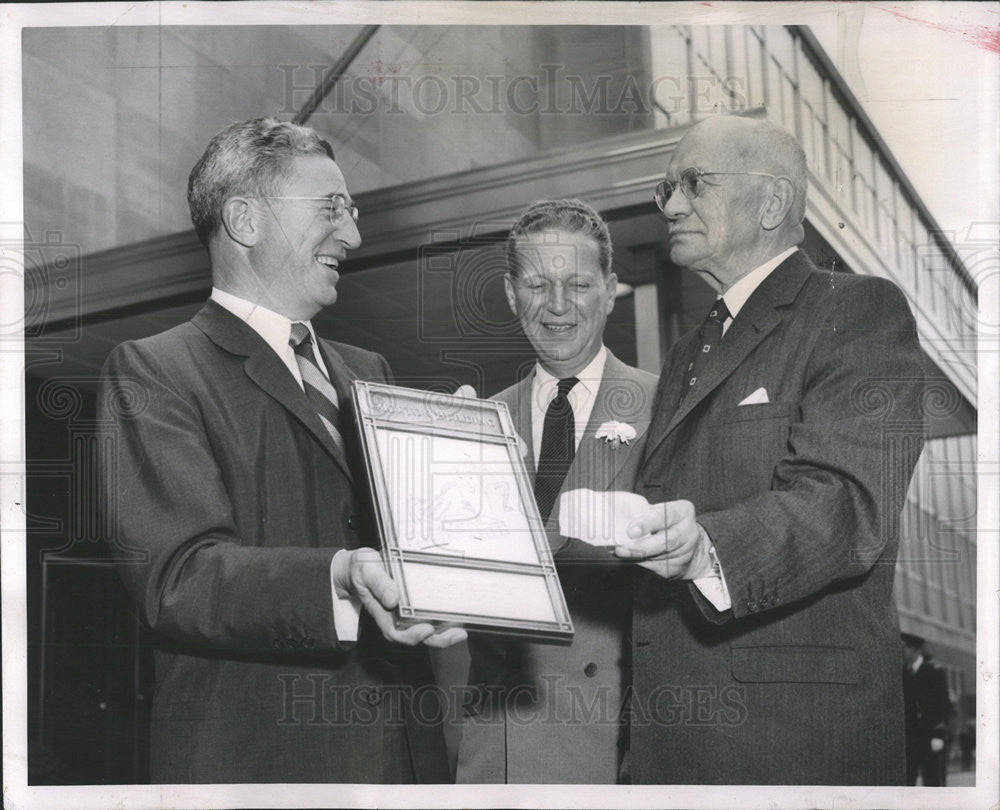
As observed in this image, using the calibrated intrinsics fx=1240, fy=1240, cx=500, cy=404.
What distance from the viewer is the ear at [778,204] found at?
3.56 metres

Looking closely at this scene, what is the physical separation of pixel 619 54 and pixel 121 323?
5.56ft

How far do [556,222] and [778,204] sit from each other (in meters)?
0.64

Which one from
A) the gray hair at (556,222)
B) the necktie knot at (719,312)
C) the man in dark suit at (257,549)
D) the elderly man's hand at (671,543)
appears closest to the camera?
the elderly man's hand at (671,543)

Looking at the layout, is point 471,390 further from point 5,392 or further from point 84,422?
point 5,392

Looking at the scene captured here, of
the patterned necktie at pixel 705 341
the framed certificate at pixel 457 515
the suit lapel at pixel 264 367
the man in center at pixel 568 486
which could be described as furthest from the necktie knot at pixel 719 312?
the suit lapel at pixel 264 367

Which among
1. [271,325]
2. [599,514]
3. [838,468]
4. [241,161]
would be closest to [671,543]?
[599,514]

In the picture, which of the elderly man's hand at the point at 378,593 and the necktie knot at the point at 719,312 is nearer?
the elderly man's hand at the point at 378,593

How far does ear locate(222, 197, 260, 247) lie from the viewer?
3607mm

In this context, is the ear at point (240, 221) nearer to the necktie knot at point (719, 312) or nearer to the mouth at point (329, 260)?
the mouth at point (329, 260)

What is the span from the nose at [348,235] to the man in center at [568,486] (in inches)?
18.0

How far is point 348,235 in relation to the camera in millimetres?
3648

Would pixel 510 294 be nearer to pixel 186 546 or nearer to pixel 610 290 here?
pixel 610 290

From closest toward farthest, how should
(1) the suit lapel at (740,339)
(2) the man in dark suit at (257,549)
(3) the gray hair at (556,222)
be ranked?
(2) the man in dark suit at (257,549) → (1) the suit lapel at (740,339) → (3) the gray hair at (556,222)

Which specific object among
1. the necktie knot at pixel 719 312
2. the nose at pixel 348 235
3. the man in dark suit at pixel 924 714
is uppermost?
the nose at pixel 348 235
